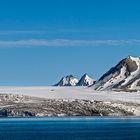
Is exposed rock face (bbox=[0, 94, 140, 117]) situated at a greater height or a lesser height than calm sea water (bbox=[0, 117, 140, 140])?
greater

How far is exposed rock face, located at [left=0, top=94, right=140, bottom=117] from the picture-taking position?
157 metres

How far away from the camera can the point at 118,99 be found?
17875 centimetres

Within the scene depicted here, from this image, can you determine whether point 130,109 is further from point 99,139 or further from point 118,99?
point 99,139

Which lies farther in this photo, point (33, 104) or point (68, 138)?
point (33, 104)

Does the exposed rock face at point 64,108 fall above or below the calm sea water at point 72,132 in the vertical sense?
above

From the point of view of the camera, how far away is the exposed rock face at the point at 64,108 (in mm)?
157375

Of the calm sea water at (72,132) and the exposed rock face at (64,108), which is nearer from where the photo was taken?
the calm sea water at (72,132)

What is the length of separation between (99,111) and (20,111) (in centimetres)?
1804

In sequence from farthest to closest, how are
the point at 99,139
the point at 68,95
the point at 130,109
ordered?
the point at 68,95, the point at 130,109, the point at 99,139

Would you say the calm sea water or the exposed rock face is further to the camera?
the exposed rock face

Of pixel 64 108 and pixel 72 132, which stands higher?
pixel 64 108

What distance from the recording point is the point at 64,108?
6299 inches

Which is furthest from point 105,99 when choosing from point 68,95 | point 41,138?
point 41,138

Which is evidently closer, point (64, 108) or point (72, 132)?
point (72, 132)
